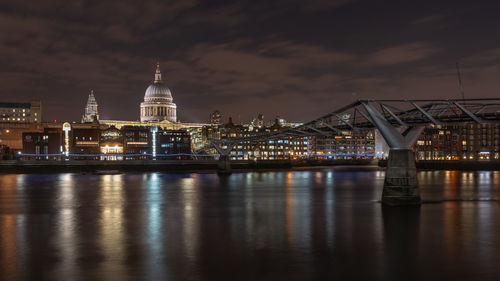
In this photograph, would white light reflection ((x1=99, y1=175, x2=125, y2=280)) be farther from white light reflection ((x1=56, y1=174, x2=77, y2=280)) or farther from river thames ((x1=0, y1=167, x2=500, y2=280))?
white light reflection ((x1=56, y1=174, x2=77, y2=280))

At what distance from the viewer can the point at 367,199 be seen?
56812mm

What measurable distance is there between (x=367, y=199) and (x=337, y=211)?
1205 centimetres

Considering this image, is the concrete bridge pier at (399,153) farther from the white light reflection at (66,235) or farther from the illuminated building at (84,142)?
the illuminated building at (84,142)

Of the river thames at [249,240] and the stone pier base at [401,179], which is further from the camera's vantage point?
the stone pier base at [401,179]

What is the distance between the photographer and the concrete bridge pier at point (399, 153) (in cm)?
3867

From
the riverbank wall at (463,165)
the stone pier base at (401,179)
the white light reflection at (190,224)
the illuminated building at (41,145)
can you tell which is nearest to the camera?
the white light reflection at (190,224)

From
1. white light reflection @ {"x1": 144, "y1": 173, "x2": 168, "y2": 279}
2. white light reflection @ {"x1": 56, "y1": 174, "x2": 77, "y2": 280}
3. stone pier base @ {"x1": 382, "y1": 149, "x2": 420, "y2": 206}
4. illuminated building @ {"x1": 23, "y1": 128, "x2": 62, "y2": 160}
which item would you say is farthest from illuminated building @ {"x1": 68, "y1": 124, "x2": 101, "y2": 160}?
stone pier base @ {"x1": 382, "y1": 149, "x2": 420, "y2": 206}

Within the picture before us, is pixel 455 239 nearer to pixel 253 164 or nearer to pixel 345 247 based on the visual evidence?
pixel 345 247

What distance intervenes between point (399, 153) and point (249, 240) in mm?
15525

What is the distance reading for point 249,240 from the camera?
30891 mm

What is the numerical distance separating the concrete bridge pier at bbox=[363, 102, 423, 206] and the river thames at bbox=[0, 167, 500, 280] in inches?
89.7

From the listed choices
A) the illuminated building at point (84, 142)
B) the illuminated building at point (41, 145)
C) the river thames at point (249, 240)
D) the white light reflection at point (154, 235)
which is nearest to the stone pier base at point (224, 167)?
the white light reflection at point (154, 235)

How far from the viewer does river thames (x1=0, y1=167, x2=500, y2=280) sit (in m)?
23.0

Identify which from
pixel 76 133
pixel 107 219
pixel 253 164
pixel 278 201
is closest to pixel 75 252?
pixel 107 219
